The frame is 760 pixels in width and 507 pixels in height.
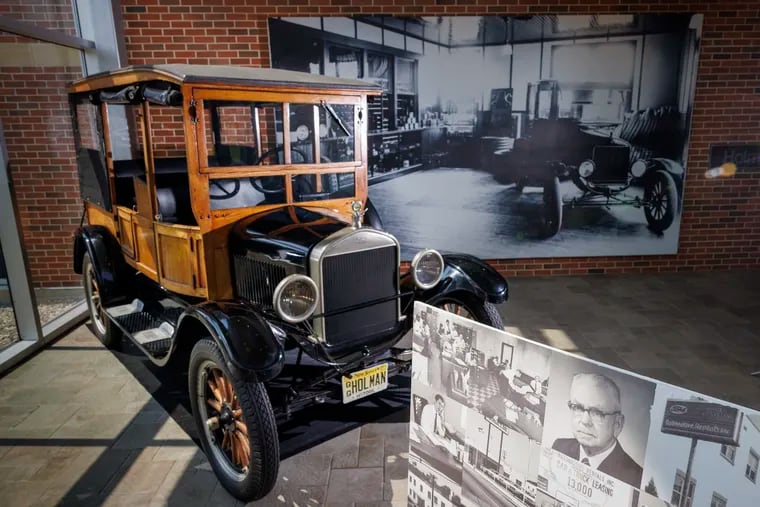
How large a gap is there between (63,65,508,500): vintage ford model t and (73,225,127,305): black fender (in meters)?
0.01

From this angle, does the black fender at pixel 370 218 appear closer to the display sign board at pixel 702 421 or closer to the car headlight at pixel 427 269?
the car headlight at pixel 427 269

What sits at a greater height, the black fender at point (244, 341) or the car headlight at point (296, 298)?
the car headlight at point (296, 298)

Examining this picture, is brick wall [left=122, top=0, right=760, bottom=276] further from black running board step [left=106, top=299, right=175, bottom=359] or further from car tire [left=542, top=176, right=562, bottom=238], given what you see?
black running board step [left=106, top=299, right=175, bottom=359]

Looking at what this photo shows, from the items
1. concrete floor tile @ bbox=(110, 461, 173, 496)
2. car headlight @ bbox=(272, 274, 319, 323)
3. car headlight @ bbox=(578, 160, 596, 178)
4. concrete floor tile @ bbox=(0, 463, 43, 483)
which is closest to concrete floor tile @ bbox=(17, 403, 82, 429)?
concrete floor tile @ bbox=(0, 463, 43, 483)

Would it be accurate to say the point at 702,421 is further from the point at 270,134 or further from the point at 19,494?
the point at 270,134

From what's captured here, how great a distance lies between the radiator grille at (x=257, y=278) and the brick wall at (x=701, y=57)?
319 centimetres

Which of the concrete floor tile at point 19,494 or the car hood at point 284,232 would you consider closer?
the concrete floor tile at point 19,494

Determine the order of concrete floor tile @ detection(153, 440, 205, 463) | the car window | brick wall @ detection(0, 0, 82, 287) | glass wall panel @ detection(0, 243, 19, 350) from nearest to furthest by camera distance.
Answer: concrete floor tile @ detection(153, 440, 205, 463) < the car window < glass wall panel @ detection(0, 243, 19, 350) < brick wall @ detection(0, 0, 82, 287)

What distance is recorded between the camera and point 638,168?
5594mm

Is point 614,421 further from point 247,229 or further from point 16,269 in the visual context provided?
point 16,269

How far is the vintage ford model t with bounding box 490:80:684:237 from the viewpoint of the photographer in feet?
17.9

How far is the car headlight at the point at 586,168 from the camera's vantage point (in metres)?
5.57

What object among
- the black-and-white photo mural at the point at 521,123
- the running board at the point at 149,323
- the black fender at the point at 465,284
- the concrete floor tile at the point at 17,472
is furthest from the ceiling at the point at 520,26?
the concrete floor tile at the point at 17,472

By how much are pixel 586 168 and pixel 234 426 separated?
15.3 feet
